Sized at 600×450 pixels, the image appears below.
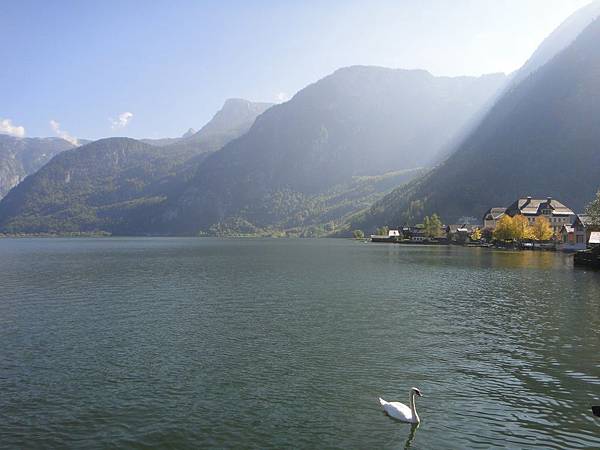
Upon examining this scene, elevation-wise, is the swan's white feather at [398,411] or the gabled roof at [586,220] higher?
the gabled roof at [586,220]

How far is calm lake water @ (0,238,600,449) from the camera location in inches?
899

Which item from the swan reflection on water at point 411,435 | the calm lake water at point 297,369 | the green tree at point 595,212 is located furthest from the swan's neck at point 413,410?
the green tree at point 595,212

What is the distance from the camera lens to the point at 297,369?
32.6 metres

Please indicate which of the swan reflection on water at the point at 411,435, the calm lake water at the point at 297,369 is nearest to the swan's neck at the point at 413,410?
the swan reflection on water at the point at 411,435

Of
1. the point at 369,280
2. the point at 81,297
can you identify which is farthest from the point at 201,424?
the point at 369,280

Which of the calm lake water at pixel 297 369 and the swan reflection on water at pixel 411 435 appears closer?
the swan reflection on water at pixel 411 435

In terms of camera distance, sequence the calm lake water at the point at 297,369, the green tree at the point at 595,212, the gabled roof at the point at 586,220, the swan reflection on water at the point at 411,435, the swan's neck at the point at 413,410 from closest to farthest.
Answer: the swan reflection on water at the point at 411,435, the calm lake water at the point at 297,369, the swan's neck at the point at 413,410, the green tree at the point at 595,212, the gabled roof at the point at 586,220

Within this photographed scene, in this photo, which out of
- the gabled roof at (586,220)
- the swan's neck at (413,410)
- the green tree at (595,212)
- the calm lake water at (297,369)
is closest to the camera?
the calm lake water at (297,369)

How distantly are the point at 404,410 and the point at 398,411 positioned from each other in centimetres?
34

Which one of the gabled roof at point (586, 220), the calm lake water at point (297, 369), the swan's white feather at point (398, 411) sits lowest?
the calm lake water at point (297, 369)

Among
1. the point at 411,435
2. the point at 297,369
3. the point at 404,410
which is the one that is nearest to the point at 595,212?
the point at 297,369

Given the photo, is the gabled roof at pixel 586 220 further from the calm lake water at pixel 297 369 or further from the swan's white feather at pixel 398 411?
the swan's white feather at pixel 398 411

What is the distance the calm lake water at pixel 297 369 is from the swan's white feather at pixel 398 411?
0.61 m

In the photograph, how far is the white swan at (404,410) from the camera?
23.6m
